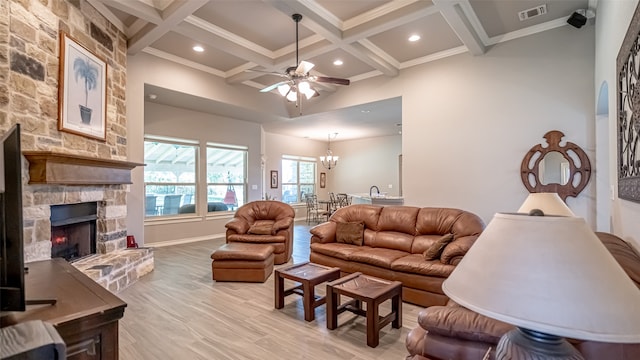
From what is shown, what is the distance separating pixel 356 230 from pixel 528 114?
2.99 meters

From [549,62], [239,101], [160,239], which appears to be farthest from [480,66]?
[160,239]

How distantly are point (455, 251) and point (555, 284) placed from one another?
262 centimetres

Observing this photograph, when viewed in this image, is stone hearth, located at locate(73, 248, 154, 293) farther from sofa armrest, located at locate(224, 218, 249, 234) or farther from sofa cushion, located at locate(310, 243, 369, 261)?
sofa cushion, located at locate(310, 243, 369, 261)

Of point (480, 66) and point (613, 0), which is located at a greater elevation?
point (480, 66)

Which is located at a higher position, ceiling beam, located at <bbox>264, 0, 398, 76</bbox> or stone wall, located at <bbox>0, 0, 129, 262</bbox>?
ceiling beam, located at <bbox>264, 0, 398, 76</bbox>

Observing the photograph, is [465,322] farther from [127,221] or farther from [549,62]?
[127,221]

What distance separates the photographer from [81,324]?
1.26 m

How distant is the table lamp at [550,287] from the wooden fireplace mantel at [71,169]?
3.71 m

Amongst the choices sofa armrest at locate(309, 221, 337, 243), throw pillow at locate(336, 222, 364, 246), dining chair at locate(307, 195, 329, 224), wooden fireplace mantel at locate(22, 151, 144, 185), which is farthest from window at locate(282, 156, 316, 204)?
wooden fireplace mantel at locate(22, 151, 144, 185)

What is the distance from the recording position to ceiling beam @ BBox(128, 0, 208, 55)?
138 inches

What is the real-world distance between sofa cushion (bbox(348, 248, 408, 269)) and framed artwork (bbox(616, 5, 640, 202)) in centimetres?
215

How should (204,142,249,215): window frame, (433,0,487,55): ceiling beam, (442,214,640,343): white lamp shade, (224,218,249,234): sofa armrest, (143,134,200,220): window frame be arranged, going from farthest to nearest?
(204,142,249,215): window frame, (143,134,200,220): window frame, (224,218,249,234): sofa armrest, (433,0,487,55): ceiling beam, (442,214,640,343): white lamp shade

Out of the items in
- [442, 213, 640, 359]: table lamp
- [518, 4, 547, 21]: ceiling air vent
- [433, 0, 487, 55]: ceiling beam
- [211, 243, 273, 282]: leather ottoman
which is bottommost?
[211, 243, 273, 282]: leather ottoman

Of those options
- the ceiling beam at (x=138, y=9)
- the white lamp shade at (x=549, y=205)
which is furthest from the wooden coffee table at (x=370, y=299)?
the ceiling beam at (x=138, y=9)
